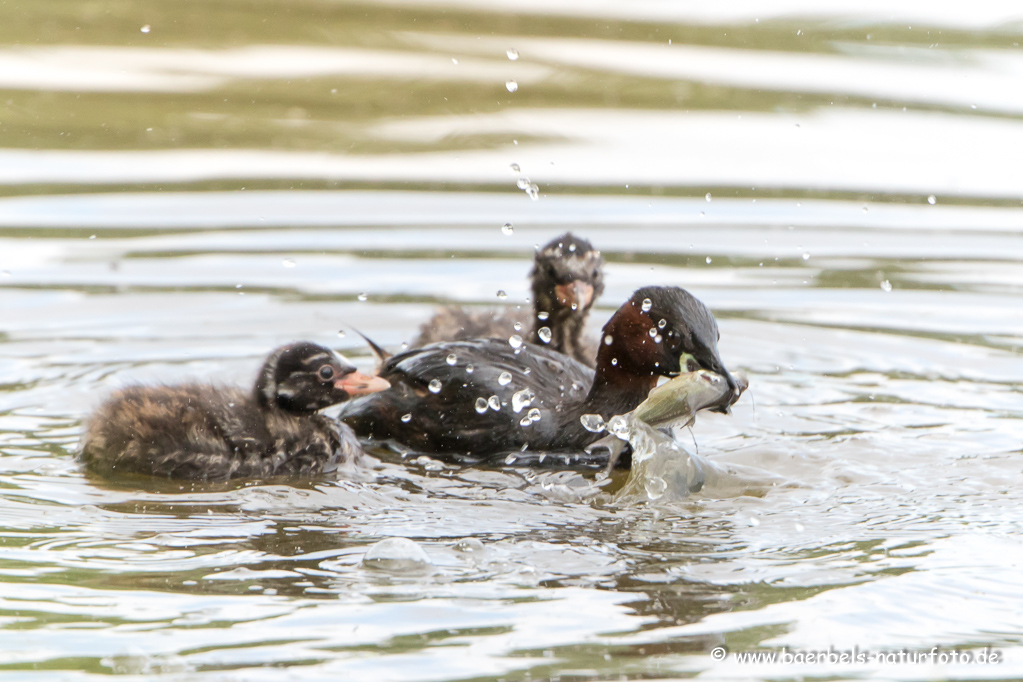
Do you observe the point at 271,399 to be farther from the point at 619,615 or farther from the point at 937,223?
the point at 937,223

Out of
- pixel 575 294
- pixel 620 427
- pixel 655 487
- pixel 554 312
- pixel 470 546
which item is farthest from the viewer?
pixel 554 312

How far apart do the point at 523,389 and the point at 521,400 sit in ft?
0.25

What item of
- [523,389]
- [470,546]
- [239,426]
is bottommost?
[470,546]

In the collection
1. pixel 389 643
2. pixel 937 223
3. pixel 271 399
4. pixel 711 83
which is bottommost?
pixel 389 643

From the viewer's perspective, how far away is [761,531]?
16.5 ft

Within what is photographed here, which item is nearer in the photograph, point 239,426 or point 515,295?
Result: point 239,426

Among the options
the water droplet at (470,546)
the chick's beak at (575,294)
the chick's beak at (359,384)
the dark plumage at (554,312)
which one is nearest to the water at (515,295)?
the water droplet at (470,546)

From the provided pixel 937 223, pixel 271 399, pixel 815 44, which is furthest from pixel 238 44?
pixel 271 399

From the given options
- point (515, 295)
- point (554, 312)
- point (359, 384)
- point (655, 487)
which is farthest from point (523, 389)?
point (515, 295)

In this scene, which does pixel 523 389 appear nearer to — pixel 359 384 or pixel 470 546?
pixel 359 384

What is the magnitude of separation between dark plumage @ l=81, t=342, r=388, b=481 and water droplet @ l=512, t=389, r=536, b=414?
0.55 metres

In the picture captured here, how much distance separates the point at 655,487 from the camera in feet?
18.2

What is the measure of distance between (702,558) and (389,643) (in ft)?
3.94

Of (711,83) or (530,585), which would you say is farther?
(711,83)
